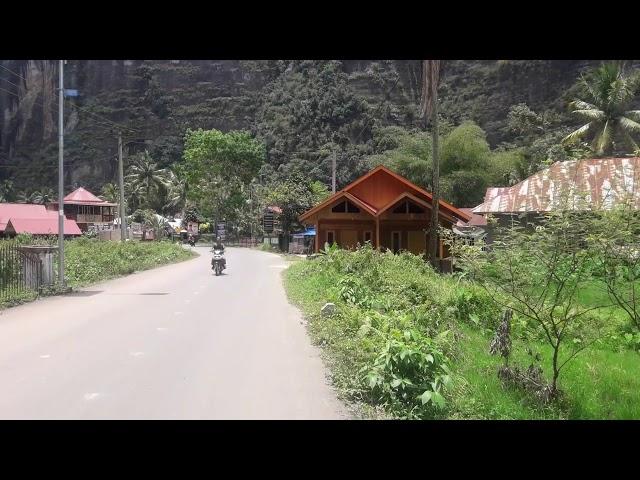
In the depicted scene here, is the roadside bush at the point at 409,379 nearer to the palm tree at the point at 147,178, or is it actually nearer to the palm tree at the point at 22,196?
the palm tree at the point at 147,178

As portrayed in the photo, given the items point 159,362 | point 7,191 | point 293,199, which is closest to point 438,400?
→ point 159,362

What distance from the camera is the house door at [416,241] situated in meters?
32.0

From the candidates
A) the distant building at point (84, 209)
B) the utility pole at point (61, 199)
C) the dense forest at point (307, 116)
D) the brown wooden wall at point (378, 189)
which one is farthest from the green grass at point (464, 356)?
the distant building at point (84, 209)

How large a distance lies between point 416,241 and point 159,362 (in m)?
25.1

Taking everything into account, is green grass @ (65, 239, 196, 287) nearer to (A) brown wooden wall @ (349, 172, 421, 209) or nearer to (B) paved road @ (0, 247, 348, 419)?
(B) paved road @ (0, 247, 348, 419)

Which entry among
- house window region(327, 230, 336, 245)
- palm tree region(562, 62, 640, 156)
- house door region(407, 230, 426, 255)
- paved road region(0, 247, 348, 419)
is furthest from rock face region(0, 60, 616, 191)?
paved road region(0, 247, 348, 419)

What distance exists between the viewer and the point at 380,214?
96.9ft

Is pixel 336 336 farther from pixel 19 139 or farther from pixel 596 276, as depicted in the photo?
pixel 19 139

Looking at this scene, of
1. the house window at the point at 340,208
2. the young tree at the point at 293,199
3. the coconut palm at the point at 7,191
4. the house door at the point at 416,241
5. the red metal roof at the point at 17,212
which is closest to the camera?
the house door at the point at 416,241

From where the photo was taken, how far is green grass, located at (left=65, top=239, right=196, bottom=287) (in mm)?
21703

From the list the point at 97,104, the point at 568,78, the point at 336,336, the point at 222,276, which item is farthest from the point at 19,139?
the point at 336,336

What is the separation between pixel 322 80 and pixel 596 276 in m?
77.8

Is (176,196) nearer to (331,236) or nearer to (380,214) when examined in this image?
(331,236)

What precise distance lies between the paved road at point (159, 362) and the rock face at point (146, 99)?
6608 centimetres
